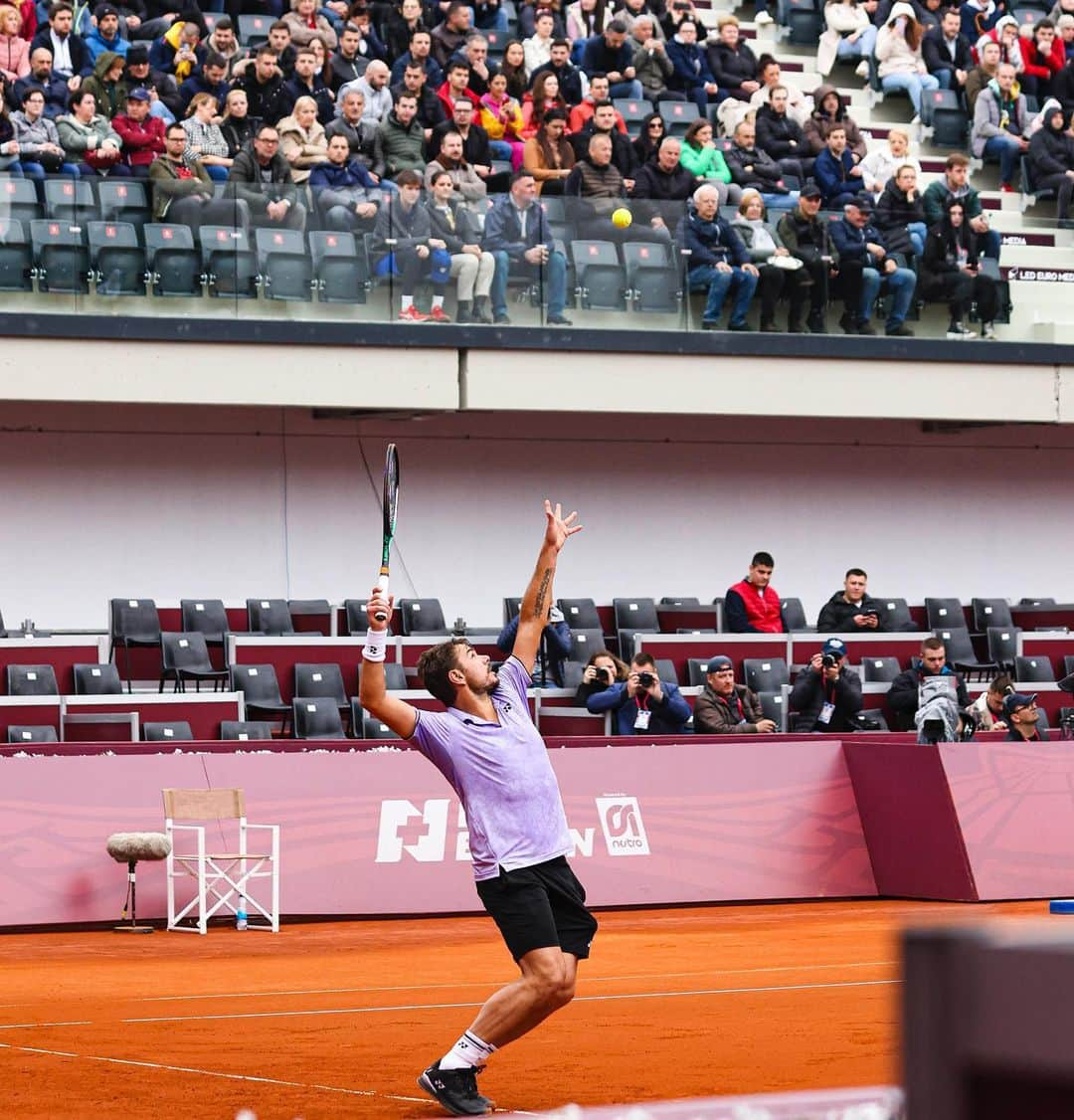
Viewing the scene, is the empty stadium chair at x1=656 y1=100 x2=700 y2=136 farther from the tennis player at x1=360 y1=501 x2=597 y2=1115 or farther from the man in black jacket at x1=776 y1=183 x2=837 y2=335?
the tennis player at x1=360 y1=501 x2=597 y2=1115

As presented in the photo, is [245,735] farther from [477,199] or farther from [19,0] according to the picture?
[19,0]

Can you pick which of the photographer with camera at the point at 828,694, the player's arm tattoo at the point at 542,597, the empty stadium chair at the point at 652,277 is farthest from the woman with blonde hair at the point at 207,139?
the player's arm tattoo at the point at 542,597

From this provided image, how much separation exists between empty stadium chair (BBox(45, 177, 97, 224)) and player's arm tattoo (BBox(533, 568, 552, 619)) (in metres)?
12.8

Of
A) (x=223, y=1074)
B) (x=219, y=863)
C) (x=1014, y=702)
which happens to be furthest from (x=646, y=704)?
(x=223, y=1074)

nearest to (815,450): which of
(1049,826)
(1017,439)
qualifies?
(1017,439)

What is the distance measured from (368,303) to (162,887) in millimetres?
7844

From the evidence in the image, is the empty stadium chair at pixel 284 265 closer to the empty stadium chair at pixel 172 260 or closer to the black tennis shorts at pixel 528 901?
the empty stadium chair at pixel 172 260

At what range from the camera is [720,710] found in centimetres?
1830

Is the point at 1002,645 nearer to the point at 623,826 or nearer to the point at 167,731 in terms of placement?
the point at 623,826

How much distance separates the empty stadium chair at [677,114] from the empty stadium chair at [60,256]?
8.06 m

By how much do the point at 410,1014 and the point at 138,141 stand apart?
39.8ft

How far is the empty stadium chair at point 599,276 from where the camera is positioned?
21.1 metres

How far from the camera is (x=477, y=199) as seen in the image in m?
20.7

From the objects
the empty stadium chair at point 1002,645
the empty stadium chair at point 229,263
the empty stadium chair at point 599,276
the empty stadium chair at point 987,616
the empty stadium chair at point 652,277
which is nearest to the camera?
the empty stadium chair at point 229,263
